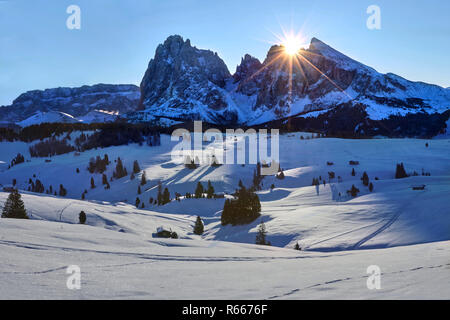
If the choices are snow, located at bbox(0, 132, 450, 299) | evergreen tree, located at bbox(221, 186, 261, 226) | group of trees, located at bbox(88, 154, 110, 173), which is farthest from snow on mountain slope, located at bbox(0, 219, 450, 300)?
group of trees, located at bbox(88, 154, 110, 173)

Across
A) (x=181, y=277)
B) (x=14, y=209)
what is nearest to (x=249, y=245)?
(x=181, y=277)

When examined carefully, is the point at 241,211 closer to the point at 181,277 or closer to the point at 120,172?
the point at 181,277

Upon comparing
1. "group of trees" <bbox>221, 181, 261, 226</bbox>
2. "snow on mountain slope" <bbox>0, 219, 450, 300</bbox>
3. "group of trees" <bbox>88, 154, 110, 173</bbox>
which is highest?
"snow on mountain slope" <bbox>0, 219, 450, 300</bbox>

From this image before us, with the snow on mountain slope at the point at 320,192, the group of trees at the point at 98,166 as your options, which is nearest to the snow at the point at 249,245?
the snow on mountain slope at the point at 320,192

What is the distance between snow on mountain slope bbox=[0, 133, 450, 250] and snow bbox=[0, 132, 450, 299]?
339 millimetres

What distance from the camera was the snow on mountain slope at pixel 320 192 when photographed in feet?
135

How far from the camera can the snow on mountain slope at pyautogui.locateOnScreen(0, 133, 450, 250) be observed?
4109cm

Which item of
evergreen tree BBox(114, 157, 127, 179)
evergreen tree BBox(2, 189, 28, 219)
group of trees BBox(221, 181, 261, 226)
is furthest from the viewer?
evergreen tree BBox(114, 157, 127, 179)

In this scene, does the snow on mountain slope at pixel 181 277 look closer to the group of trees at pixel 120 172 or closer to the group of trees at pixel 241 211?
the group of trees at pixel 241 211

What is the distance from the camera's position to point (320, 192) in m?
79.8

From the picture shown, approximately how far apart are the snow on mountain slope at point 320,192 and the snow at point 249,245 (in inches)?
13.3

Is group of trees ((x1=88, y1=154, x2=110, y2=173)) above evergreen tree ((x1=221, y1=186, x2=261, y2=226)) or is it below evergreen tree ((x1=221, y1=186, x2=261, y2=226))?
above

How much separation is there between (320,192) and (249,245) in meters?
57.8

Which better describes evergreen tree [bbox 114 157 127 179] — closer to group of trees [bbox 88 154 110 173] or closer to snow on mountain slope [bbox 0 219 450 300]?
group of trees [bbox 88 154 110 173]
